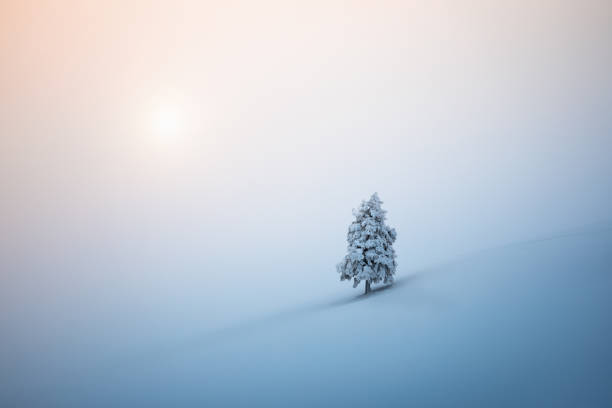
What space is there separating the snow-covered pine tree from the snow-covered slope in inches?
86.9

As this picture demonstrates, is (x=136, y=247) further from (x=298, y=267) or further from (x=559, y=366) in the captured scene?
(x=559, y=366)

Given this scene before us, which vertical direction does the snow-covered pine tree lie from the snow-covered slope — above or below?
above

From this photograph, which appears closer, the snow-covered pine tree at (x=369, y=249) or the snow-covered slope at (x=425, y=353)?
A: the snow-covered slope at (x=425, y=353)

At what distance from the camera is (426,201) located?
16662 cm

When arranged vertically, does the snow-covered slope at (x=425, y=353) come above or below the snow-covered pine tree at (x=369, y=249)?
below

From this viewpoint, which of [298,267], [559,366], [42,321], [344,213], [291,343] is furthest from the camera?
[344,213]

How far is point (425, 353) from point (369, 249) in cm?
1320

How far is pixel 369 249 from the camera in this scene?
99.6 ft

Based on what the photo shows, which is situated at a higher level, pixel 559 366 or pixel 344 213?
pixel 344 213

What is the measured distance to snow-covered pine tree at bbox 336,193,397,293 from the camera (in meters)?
30.1

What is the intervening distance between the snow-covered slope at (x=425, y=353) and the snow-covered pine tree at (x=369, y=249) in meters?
2.21

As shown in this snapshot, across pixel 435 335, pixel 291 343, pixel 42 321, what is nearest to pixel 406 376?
pixel 435 335

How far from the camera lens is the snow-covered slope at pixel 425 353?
14477mm

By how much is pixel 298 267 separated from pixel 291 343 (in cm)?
7011
